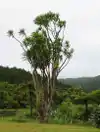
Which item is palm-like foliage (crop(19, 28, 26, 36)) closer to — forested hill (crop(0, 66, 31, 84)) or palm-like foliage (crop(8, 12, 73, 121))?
palm-like foliage (crop(8, 12, 73, 121))

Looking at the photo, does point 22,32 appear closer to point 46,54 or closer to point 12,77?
point 46,54

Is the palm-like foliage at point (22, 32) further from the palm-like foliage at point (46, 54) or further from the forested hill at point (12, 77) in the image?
the forested hill at point (12, 77)

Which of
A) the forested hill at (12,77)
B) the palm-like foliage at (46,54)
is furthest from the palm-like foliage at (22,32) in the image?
the forested hill at (12,77)

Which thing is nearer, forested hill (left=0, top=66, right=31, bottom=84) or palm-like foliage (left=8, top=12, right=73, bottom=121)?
palm-like foliage (left=8, top=12, right=73, bottom=121)

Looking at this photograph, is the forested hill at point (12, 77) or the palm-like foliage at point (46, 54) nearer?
the palm-like foliage at point (46, 54)

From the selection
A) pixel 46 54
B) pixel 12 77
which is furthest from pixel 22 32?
pixel 12 77

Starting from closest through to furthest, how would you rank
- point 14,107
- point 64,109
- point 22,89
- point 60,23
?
point 60,23 → point 64,109 → point 22,89 → point 14,107

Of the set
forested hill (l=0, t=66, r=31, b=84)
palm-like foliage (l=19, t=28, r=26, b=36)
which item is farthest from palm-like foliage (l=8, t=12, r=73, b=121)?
forested hill (l=0, t=66, r=31, b=84)

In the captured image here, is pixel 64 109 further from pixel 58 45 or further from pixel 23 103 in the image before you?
pixel 23 103

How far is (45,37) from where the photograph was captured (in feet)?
68.1

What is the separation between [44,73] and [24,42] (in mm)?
2373

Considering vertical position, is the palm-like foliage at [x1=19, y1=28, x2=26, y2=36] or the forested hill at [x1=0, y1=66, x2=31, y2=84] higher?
the forested hill at [x1=0, y1=66, x2=31, y2=84]

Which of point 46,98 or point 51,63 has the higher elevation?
point 51,63

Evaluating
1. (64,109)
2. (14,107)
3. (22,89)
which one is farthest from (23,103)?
(64,109)
